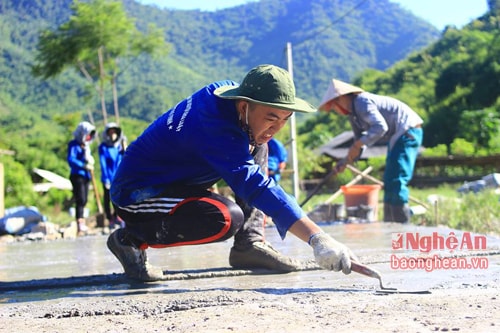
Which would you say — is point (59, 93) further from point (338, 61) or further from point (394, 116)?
point (394, 116)

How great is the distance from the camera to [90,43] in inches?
963

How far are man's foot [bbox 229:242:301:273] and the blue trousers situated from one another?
304cm

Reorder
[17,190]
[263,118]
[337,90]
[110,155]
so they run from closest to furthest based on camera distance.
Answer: [263,118]
[337,90]
[110,155]
[17,190]

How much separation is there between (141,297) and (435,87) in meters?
47.1

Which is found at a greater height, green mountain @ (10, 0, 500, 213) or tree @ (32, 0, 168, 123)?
Result: green mountain @ (10, 0, 500, 213)

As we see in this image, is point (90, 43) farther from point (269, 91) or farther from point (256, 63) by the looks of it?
point (256, 63)

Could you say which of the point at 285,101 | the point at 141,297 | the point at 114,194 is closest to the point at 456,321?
the point at 285,101

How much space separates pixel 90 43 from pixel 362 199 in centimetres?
1896

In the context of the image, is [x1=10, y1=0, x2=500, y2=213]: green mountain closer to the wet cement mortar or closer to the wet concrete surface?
the wet concrete surface

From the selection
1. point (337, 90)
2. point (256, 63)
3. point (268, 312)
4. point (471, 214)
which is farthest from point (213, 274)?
point (256, 63)

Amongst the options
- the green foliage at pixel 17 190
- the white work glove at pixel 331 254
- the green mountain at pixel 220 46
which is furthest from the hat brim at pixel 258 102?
the green mountain at pixel 220 46

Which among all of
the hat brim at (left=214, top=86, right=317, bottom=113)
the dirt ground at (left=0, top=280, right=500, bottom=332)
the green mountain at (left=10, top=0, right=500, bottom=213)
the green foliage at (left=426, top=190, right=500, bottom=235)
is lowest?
the dirt ground at (left=0, top=280, right=500, bottom=332)
